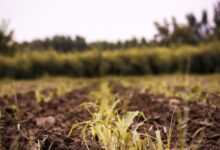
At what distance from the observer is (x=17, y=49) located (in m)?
12.6

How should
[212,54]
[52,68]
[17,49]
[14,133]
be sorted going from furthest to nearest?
[17,49]
[52,68]
[212,54]
[14,133]

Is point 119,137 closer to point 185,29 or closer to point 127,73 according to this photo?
point 127,73

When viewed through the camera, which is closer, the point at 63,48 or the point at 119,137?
the point at 119,137

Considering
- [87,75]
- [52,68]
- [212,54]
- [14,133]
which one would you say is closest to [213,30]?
[212,54]

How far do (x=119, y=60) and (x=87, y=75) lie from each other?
1.28 metres

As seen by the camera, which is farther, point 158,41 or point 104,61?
point 158,41

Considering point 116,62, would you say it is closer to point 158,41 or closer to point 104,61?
point 104,61

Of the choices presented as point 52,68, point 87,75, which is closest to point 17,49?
point 52,68

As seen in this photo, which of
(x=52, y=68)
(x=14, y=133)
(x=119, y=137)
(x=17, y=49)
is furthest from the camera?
(x=17, y=49)

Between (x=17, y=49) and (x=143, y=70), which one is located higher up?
(x=17, y=49)

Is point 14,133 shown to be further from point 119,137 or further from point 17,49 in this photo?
point 17,49

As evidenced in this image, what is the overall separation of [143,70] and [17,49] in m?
4.93

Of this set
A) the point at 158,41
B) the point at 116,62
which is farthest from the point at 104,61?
the point at 158,41

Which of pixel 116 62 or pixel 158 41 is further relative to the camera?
pixel 158 41
